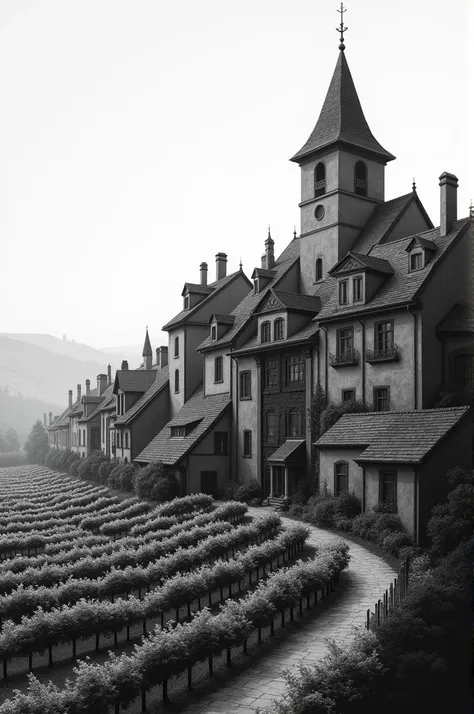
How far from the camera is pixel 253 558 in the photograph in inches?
877

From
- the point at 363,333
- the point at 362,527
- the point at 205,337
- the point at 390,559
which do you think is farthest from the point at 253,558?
the point at 205,337

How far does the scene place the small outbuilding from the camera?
26.3 metres

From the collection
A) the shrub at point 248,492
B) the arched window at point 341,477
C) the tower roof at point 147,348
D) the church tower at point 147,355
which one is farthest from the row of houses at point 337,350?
the tower roof at point 147,348

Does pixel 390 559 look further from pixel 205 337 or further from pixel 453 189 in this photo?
pixel 205 337

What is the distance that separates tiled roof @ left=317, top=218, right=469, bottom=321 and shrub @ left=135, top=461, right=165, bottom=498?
1662cm

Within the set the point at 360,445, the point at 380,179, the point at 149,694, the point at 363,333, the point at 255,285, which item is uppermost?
the point at 380,179

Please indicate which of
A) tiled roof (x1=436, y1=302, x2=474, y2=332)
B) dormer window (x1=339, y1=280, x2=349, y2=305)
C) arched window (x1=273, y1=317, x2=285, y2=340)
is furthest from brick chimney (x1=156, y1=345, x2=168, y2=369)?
tiled roof (x1=436, y1=302, x2=474, y2=332)

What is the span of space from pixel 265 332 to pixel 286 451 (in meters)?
8.49

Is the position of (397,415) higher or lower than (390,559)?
higher

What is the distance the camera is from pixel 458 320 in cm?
3192

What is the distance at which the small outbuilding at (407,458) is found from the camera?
86.3 feet

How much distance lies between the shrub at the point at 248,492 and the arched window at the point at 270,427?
3.03m

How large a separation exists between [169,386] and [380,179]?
1032 inches

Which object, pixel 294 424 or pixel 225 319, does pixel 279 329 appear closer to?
pixel 294 424
